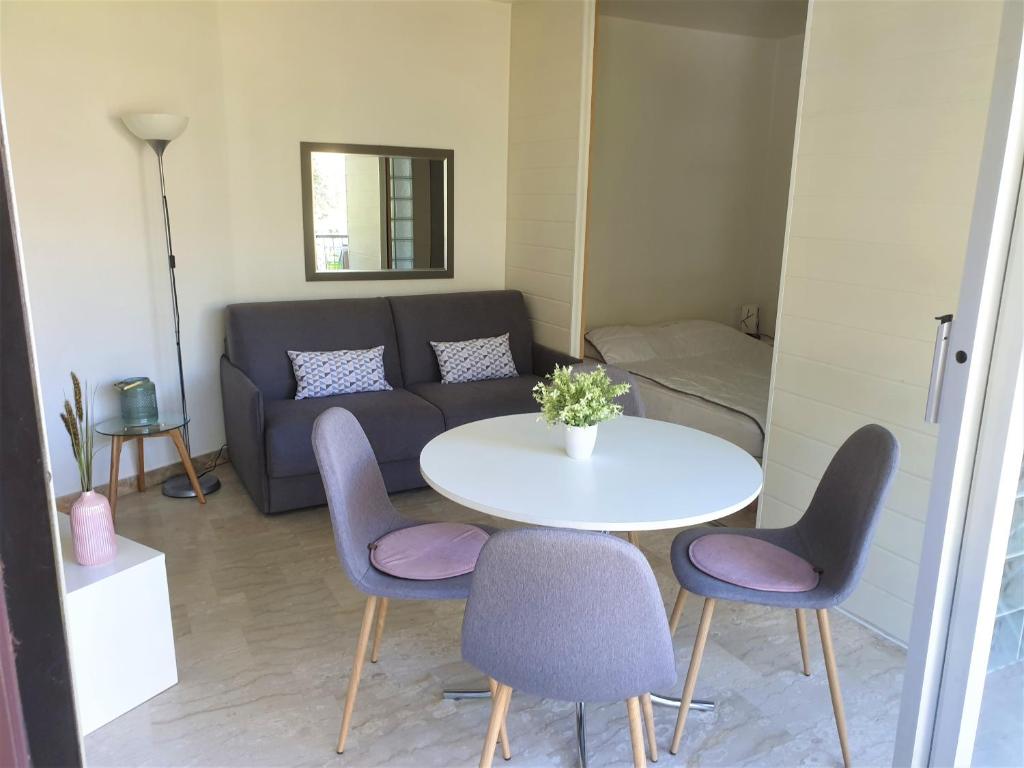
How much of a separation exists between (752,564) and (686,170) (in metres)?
3.52

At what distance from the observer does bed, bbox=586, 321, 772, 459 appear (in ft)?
11.8

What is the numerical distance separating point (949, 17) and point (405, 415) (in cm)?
251

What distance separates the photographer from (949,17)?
7.47ft

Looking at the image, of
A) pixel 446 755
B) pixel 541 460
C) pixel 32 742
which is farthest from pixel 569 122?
pixel 32 742

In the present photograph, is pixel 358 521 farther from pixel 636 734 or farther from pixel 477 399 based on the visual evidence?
pixel 477 399

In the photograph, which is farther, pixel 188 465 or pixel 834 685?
pixel 188 465

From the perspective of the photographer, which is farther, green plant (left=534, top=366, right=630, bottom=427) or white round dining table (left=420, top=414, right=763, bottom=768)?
green plant (left=534, top=366, right=630, bottom=427)

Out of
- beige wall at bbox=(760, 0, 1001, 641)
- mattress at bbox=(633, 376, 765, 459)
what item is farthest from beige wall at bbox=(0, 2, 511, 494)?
beige wall at bbox=(760, 0, 1001, 641)

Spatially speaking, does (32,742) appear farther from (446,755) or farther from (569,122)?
(569,122)

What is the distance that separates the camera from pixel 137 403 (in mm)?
3438

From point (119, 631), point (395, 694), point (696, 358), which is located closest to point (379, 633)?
point (395, 694)

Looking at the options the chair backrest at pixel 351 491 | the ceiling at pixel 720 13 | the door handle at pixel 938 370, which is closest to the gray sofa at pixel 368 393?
the chair backrest at pixel 351 491

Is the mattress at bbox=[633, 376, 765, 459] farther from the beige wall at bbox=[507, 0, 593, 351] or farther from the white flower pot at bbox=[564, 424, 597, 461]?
the white flower pot at bbox=[564, 424, 597, 461]

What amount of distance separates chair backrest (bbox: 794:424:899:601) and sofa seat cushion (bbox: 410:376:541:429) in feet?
5.64
